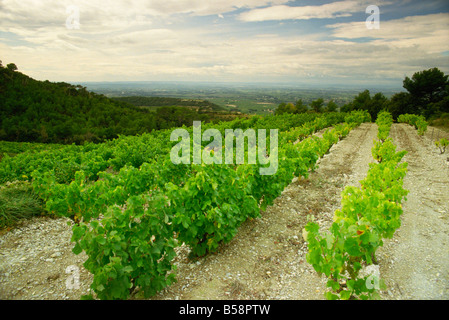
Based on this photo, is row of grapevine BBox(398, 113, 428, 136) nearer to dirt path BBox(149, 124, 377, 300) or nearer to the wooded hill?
dirt path BBox(149, 124, 377, 300)

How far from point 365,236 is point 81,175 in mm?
6693

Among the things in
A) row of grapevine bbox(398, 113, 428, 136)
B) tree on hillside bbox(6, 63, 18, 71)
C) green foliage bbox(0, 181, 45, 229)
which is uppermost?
tree on hillside bbox(6, 63, 18, 71)

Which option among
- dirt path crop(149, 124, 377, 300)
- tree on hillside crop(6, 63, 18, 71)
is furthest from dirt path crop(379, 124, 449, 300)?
tree on hillside crop(6, 63, 18, 71)

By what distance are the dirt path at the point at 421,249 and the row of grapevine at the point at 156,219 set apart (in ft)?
8.96

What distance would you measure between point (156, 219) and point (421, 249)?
5665 millimetres

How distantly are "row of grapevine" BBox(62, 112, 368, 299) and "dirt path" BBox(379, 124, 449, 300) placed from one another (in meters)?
2.73

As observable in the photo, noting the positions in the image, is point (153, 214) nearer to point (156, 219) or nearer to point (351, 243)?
point (156, 219)

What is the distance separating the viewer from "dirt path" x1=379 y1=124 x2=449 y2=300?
410 centimetres

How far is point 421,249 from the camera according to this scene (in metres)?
5.21

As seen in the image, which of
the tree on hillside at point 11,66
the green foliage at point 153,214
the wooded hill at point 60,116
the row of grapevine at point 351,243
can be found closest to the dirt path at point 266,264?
the green foliage at point 153,214

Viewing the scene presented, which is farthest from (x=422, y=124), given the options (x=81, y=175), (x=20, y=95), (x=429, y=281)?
(x=20, y=95)

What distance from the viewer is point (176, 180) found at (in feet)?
22.6

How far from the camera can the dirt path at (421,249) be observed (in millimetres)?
4098
